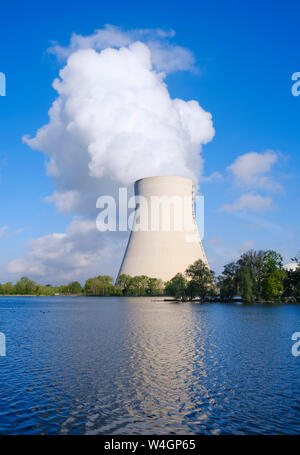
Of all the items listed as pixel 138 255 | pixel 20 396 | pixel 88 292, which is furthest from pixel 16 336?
pixel 88 292

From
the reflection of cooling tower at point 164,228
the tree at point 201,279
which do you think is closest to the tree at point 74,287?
the reflection of cooling tower at point 164,228

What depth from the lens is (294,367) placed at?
10242mm

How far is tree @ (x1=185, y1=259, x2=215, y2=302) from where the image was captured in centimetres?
4481

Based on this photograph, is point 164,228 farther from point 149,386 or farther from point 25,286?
point 25,286

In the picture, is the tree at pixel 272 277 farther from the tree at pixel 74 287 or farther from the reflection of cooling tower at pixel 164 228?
the tree at pixel 74 287

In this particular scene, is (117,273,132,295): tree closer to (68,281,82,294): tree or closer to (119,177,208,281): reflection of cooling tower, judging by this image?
(119,177,208,281): reflection of cooling tower

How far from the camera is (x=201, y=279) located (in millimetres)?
45094

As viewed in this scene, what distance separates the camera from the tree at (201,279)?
1764 inches

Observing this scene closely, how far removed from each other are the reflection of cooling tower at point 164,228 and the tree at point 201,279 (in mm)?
8678

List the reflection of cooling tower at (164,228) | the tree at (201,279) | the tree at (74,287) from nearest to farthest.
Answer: the tree at (201,279)
the reflection of cooling tower at (164,228)
the tree at (74,287)

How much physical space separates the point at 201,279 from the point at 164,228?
32.4 ft

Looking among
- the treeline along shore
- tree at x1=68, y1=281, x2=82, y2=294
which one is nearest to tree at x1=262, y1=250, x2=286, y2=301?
the treeline along shore
